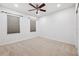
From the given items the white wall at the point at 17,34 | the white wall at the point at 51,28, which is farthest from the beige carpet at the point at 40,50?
the white wall at the point at 51,28

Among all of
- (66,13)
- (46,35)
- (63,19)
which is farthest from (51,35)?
(66,13)

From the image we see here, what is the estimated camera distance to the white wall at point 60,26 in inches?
144

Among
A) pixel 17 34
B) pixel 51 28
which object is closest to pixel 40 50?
pixel 17 34

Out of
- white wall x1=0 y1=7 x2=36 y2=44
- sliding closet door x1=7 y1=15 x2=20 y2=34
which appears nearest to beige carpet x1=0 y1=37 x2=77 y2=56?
white wall x1=0 y1=7 x2=36 y2=44

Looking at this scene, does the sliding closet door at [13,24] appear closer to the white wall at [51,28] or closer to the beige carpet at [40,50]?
the white wall at [51,28]

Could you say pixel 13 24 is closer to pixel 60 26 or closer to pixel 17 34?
pixel 17 34

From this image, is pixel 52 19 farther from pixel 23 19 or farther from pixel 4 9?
pixel 4 9

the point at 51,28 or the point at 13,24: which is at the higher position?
the point at 13,24

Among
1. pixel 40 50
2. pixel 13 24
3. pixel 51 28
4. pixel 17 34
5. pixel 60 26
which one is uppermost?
pixel 13 24

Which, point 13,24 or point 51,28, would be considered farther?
point 51,28

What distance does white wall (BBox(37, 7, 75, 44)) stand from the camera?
3662mm

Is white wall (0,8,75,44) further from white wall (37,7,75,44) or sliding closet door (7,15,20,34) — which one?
sliding closet door (7,15,20,34)

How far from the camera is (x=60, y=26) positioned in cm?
434

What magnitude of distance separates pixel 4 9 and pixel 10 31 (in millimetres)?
1405
